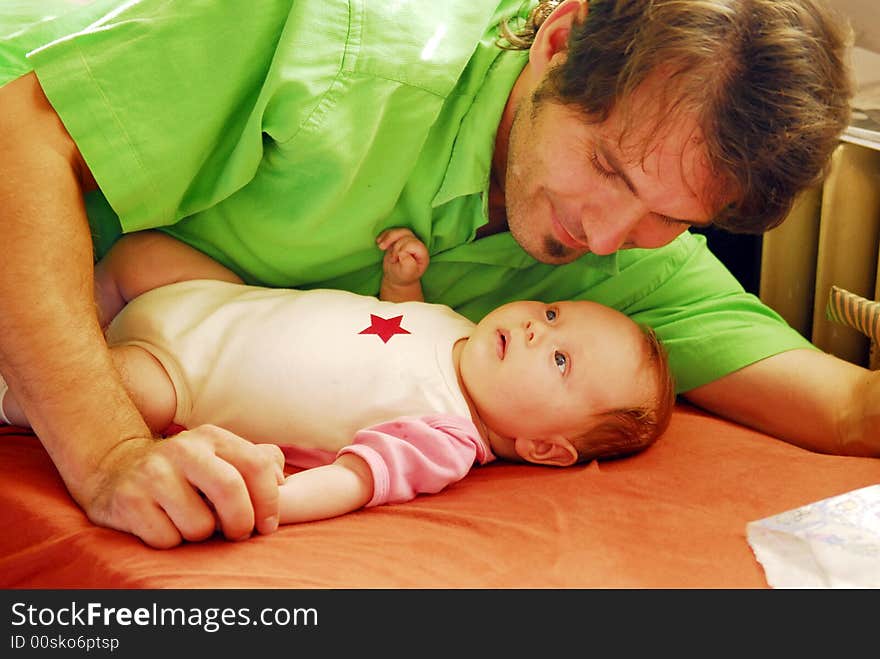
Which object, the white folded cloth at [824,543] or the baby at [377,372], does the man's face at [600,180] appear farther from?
the white folded cloth at [824,543]

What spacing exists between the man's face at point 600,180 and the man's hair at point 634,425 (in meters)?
0.17

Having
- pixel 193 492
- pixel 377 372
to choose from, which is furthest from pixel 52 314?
pixel 377 372

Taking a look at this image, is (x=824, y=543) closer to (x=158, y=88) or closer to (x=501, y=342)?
(x=501, y=342)

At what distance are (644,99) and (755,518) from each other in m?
0.54

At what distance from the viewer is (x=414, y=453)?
1.25m

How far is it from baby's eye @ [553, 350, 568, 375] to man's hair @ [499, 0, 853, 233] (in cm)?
29

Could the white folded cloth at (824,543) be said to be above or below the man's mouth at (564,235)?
below

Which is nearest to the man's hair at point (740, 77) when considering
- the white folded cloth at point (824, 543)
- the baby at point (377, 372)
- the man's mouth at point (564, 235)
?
the man's mouth at point (564, 235)

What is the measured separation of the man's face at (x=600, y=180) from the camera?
1.33 metres

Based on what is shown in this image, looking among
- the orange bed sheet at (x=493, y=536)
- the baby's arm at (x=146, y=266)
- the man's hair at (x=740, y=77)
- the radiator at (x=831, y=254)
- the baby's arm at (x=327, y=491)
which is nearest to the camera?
the orange bed sheet at (x=493, y=536)

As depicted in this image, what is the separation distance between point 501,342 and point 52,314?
586 millimetres

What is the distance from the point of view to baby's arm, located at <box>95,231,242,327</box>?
59.0 inches

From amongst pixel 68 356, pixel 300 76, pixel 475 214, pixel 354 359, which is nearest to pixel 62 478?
pixel 68 356

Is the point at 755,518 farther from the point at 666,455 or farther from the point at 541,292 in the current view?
the point at 541,292
